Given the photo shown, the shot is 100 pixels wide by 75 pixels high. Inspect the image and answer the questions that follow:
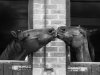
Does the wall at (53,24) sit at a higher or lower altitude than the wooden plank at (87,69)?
higher

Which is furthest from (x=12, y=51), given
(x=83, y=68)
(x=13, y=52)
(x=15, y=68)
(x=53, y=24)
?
(x=83, y=68)

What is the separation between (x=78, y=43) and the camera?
204 inches

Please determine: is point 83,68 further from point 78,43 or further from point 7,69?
point 7,69

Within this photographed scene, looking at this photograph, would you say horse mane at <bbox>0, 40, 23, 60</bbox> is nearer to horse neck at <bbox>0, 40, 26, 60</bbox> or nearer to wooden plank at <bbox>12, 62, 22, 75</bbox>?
horse neck at <bbox>0, 40, 26, 60</bbox>

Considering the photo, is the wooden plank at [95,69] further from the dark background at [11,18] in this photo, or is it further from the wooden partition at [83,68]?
the dark background at [11,18]

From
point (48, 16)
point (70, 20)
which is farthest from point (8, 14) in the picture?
point (70, 20)

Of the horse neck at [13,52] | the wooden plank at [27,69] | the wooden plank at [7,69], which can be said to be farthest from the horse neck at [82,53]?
the wooden plank at [7,69]

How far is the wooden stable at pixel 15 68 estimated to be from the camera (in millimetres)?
5145

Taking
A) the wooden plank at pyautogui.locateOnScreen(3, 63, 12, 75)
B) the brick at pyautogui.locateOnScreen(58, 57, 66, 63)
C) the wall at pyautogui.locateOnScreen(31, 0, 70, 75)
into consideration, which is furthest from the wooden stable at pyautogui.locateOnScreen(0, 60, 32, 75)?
the brick at pyautogui.locateOnScreen(58, 57, 66, 63)

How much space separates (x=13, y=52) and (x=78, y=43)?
105cm

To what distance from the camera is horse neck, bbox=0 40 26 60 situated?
17.0 feet

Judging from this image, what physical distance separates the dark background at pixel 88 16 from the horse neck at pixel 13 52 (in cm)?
94

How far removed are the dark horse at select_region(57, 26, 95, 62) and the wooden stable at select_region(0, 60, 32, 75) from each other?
0.72m

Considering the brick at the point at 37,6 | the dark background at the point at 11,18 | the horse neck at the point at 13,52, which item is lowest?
the horse neck at the point at 13,52
